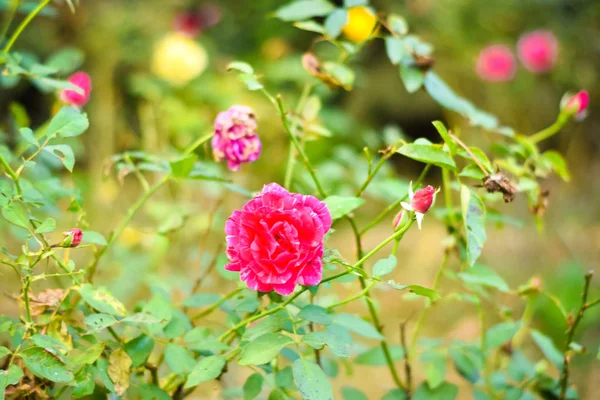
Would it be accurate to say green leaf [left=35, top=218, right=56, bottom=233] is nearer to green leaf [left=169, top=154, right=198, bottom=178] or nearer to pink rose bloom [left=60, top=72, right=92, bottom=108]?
green leaf [left=169, top=154, right=198, bottom=178]

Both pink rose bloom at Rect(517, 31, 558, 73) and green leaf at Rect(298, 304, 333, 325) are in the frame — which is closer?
green leaf at Rect(298, 304, 333, 325)

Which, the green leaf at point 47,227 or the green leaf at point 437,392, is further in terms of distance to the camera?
the green leaf at point 437,392

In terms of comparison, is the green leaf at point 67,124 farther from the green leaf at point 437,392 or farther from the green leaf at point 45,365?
the green leaf at point 437,392

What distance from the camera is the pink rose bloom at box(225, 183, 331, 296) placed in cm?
52

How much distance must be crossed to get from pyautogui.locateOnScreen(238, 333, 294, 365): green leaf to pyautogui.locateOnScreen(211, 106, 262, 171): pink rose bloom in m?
0.20

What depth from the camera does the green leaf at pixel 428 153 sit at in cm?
57

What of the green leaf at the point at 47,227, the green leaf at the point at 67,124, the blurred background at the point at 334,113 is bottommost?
the blurred background at the point at 334,113

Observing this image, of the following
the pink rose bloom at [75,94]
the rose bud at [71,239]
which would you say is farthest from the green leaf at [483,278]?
the pink rose bloom at [75,94]

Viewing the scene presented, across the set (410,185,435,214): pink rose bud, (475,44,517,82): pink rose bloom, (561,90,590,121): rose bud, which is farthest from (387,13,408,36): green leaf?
(475,44,517,82): pink rose bloom

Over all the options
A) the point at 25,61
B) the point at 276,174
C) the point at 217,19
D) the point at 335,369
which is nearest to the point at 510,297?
the point at 276,174

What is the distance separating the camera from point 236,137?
25.8 inches

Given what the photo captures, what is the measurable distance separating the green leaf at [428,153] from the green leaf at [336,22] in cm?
26

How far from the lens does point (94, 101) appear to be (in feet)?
8.18

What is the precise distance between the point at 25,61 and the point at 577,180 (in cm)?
257
